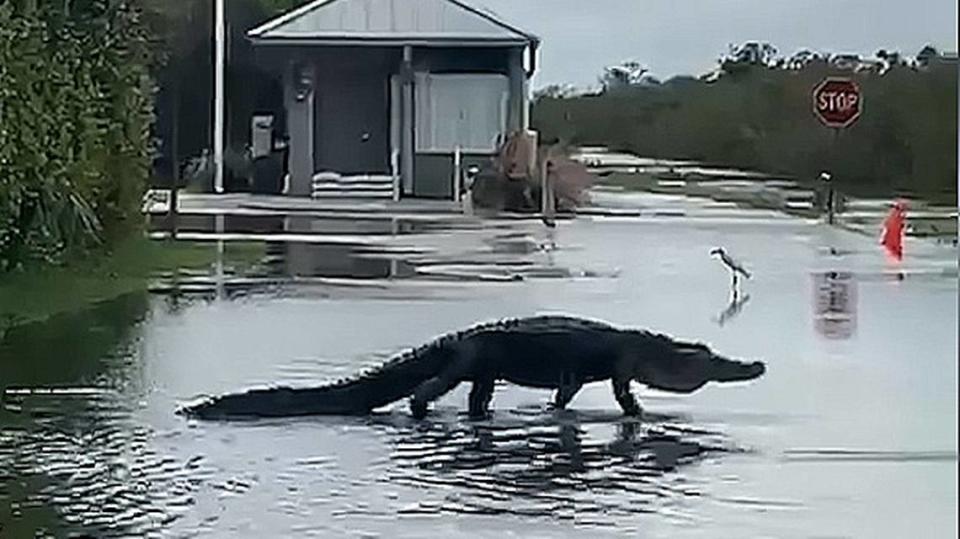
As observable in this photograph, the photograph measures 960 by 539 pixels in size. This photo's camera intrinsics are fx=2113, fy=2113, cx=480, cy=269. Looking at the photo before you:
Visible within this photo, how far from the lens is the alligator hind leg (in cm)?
714

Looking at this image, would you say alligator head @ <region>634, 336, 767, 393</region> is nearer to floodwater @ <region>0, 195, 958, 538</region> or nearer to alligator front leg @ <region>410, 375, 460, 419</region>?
floodwater @ <region>0, 195, 958, 538</region>

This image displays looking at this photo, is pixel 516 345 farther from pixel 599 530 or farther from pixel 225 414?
pixel 599 530

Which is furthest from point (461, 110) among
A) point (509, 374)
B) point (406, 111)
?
point (509, 374)

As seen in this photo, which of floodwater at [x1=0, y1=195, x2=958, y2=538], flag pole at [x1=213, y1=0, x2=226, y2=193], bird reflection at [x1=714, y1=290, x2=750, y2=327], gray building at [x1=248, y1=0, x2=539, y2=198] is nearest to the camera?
floodwater at [x1=0, y1=195, x2=958, y2=538]

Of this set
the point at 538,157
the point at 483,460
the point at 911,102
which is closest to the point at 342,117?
the point at 538,157

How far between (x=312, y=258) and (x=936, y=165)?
273 inches

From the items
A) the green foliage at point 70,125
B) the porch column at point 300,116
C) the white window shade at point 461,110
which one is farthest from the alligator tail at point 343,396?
the green foliage at point 70,125

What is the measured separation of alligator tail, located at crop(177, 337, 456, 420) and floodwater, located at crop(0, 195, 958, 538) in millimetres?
67

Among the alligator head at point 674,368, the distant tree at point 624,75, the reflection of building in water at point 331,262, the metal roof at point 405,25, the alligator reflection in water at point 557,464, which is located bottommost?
the alligator reflection in water at point 557,464

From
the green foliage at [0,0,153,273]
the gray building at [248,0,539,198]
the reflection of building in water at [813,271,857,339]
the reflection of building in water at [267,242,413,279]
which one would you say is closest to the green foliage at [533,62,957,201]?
the gray building at [248,0,539,198]

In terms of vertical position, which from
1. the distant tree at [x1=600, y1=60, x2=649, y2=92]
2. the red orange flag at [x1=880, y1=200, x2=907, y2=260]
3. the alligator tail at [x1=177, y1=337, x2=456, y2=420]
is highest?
the distant tree at [x1=600, y1=60, x2=649, y2=92]

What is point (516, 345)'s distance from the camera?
7184 mm

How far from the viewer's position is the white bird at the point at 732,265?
1078cm

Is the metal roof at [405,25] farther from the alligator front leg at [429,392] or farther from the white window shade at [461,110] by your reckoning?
the alligator front leg at [429,392]
